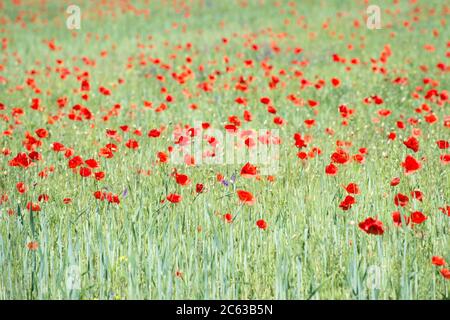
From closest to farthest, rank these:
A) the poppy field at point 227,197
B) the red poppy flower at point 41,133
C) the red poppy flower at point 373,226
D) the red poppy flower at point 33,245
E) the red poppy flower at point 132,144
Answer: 1. the red poppy flower at point 373,226
2. the poppy field at point 227,197
3. the red poppy flower at point 33,245
4. the red poppy flower at point 132,144
5. the red poppy flower at point 41,133

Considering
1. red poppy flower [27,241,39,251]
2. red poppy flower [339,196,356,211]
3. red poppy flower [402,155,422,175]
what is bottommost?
red poppy flower [27,241,39,251]

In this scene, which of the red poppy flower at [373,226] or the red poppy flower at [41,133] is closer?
the red poppy flower at [373,226]

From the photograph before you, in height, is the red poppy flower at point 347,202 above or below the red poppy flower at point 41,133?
below

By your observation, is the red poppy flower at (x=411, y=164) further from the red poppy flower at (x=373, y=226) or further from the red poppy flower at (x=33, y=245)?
the red poppy flower at (x=33, y=245)

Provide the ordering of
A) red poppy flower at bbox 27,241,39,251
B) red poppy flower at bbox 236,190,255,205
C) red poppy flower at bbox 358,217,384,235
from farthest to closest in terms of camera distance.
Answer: red poppy flower at bbox 236,190,255,205 < red poppy flower at bbox 27,241,39,251 < red poppy flower at bbox 358,217,384,235

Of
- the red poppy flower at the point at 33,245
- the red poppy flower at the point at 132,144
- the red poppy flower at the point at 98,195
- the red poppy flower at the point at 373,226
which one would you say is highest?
the red poppy flower at the point at 132,144

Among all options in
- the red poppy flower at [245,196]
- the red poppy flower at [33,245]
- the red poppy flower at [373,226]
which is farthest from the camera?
the red poppy flower at [245,196]

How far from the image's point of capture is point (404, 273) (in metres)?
2.51

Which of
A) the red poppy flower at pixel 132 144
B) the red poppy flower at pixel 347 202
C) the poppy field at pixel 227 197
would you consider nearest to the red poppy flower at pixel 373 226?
the poppy field at pixel 227 197

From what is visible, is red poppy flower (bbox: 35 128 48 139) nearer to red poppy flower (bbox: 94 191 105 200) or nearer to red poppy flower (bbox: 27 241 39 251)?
red poppy flower (bbox: 94 191 105 200)

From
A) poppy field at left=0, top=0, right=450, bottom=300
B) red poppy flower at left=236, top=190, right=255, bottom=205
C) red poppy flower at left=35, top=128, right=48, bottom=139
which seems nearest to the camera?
poppy field at left=0, top=0, right=450, bottom=300

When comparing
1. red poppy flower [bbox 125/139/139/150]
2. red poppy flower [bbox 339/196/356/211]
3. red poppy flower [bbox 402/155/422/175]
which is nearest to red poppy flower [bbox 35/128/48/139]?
red poppy flower [bbox 125/139/139/150]

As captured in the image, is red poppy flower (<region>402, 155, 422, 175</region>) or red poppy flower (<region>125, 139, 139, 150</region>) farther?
red poppy flower (<region>125, 139, 139, 150</region>)
